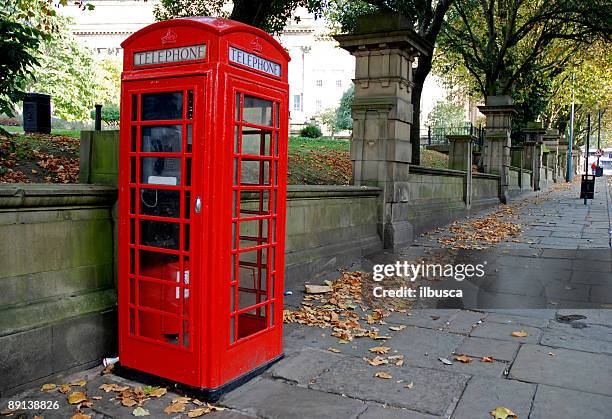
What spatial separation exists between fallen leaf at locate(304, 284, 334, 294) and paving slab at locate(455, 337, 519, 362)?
216 cm

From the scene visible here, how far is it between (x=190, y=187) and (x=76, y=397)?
1.65 m

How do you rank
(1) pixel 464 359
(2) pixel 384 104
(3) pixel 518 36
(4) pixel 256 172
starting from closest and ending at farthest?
(1) pixel 464 359
(4) pixel 256 172
(2) pixel 384 104
(3) pixel 518 36

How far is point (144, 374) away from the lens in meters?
4.07

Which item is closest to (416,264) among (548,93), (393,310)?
(393,310)

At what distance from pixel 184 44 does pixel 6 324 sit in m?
2.28

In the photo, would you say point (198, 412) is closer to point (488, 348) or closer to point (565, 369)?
point (488, 348)

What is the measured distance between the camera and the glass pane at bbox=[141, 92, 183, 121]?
381cm

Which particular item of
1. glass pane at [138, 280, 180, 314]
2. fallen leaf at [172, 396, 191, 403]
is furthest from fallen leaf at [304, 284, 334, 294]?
fallen leaf at [172, 396, 191, 403]

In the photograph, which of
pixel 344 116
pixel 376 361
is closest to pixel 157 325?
pixel 376 361

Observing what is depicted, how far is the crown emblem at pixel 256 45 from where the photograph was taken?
397cm

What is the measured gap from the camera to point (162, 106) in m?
3.88

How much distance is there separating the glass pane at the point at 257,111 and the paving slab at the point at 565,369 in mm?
2786

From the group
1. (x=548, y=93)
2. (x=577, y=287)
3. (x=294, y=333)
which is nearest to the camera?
(x=294, y=333)

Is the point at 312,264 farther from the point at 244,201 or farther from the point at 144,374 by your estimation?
the point at 144,374
